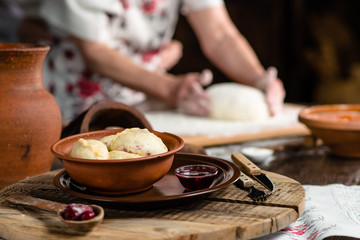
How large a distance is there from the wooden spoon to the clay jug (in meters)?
0.20

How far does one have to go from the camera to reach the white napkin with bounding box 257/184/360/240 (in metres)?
0.85

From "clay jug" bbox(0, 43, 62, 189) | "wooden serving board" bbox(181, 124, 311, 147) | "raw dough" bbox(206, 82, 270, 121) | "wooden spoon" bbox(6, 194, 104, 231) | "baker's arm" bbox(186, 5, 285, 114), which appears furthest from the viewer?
"baker's arm" bbox(186, 5, 285, 114)

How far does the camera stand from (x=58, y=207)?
81cm

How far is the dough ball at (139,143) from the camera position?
0.89 m

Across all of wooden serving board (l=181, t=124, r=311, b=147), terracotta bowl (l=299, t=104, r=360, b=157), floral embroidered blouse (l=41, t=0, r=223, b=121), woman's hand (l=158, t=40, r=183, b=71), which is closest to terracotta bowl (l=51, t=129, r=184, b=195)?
terracotta bowl (l=299, t=104, r=360, b=157)

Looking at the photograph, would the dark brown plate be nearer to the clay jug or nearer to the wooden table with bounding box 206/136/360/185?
the clay jug

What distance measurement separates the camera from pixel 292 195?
912mm

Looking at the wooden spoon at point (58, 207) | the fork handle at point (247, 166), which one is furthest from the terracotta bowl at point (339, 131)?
the wooden spoon at point (58, 207)

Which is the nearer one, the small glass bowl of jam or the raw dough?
the small glass bowl of jam

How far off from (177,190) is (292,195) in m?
0.24

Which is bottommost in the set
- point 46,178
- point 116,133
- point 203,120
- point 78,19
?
point 203,120

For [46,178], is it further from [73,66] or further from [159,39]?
[159,39]

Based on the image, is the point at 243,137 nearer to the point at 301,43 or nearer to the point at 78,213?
the point at 78,213

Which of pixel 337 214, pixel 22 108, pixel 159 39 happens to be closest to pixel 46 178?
pixel 22 108
